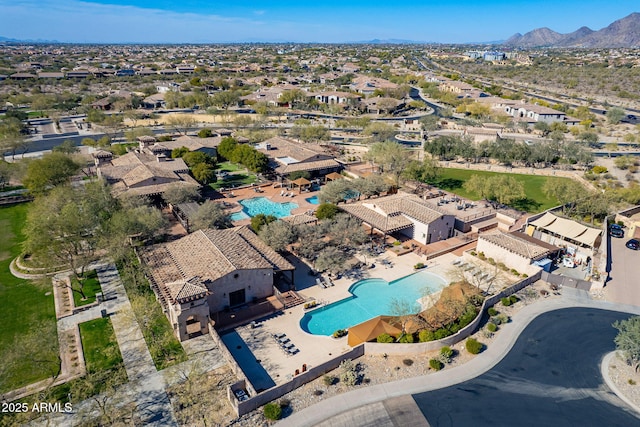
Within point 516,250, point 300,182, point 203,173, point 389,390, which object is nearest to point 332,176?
point 300,182

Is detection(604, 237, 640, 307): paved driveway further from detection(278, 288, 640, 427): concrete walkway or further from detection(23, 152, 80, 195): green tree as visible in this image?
detection(23, 152, 80, 195): green tree

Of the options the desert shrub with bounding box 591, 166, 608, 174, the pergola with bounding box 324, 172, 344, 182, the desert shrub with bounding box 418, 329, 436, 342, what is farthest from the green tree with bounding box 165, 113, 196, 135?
the desert shrub with bounding box 591, 166, 608, 174

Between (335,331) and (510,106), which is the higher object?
(510,106)

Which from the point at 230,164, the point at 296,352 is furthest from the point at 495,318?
the point at 230,164

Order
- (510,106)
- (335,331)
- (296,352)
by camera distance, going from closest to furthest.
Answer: (296,352)
(335,331)
(510,106)

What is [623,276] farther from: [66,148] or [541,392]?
[66,148]

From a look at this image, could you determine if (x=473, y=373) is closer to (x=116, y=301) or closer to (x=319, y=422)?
(x=319, y=422)
